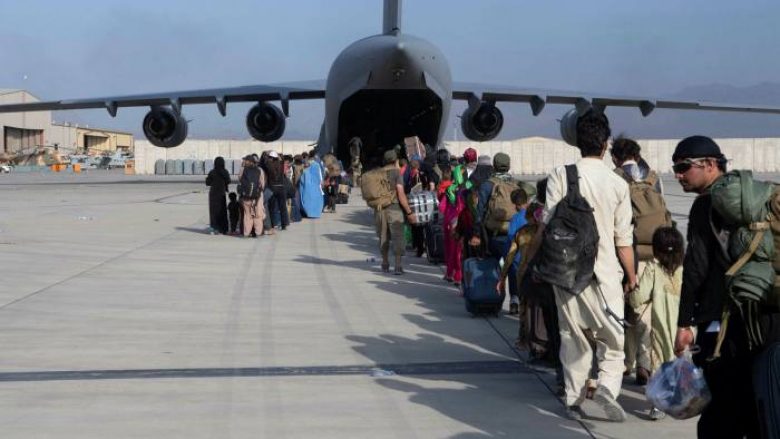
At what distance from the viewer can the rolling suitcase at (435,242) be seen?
1210cm

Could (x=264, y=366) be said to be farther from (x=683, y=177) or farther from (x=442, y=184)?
(x=442, y=184)

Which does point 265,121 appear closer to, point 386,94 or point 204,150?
point 386,94

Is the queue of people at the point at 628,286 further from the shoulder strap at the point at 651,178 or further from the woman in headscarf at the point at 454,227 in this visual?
the woman in headscarf at the point at 454,227

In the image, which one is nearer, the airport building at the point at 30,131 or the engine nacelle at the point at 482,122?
the engine nacelle at the point at 482,122

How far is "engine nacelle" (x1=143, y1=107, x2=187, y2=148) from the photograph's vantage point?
30.3 metres

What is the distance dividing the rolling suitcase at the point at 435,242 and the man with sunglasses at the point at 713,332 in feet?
26.3

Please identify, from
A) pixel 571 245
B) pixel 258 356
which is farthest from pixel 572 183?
pixel 258 356

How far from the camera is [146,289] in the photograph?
9938 millimetres

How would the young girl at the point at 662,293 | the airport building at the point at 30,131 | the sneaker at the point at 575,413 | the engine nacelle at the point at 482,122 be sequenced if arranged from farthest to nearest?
the airport building at the point at 30,131 → the engine nacelle at the point at 482,122 → the young girl at the point at 662,293 → the sneaker at the point at 575,413

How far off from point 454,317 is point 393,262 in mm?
4189

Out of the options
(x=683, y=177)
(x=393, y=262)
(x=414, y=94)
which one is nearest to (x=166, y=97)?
(x=414, y=94)

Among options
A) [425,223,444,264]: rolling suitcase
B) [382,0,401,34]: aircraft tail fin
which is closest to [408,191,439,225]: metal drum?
[425,223,444,264]: rolling suitcase

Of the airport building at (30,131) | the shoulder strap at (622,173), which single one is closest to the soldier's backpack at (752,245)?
the shoulder strap at (622,173)

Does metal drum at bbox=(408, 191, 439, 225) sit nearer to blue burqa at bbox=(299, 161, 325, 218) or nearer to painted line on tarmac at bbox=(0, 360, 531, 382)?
painted line on tarmac at bbox=(0, 360, 531, 382)
